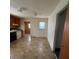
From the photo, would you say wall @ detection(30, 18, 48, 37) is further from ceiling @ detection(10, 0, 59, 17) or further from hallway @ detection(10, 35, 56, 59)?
ceiling @ detection(10, 0, 59, 17)

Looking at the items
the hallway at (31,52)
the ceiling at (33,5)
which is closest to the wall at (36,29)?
the hallway at (31,52)

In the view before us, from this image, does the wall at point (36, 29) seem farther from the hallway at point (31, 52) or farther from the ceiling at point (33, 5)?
the ceiling at point (33, 5)

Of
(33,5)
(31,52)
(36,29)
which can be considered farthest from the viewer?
(36,29)

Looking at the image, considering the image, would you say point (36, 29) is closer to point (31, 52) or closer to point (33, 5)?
point (31, 52)

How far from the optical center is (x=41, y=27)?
12281 millimetres

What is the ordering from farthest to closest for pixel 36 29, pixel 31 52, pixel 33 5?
pixel 36 29 → pixel 31 52 → pixel 33 5

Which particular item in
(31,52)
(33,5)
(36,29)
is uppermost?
(33,5)

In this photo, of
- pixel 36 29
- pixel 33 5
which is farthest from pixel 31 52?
pixel 36 29

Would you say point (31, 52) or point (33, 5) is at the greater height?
point (33, 5)

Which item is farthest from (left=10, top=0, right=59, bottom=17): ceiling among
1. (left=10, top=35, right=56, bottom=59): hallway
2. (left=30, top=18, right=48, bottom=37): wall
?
(left=30, top=18, right=48, bottom=37): wall

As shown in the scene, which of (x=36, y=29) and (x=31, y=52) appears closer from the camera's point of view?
(x=31, y=52)
